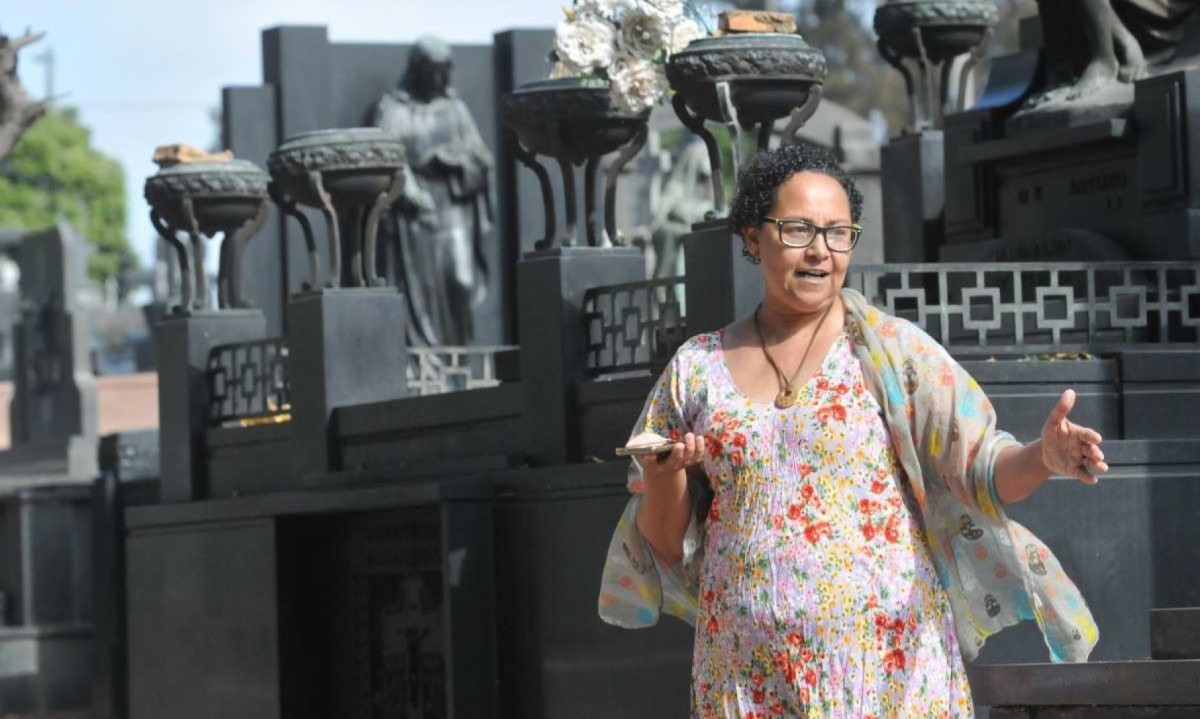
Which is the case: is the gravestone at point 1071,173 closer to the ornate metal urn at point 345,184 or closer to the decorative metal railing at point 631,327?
the decorative metal railing at point 631,327

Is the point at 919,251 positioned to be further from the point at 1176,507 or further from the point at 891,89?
the point at 891,89

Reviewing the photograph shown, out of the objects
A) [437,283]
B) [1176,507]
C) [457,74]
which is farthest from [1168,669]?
[457,74]

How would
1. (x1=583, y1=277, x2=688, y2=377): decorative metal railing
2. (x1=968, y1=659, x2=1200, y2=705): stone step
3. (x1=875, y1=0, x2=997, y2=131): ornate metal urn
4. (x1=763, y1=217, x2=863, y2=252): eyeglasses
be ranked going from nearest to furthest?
(x1=763, y1=217, x2=863, y2=252): eyeglasses
(x1=968, y1=659, x2=1200, y2=705): stone step
(x1=583, y1=277, x2=688, y2=377): decorative metal railing
(x1=875, y1=0, x2=997, y2=131): ornate metal urn

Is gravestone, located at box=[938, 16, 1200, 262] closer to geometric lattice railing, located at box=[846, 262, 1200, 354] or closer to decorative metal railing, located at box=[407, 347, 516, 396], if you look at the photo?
geometric lattice railing, located at box=[846, 262, 1200, 354]

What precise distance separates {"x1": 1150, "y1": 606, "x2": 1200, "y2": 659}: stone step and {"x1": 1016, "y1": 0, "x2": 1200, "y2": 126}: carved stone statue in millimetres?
4346

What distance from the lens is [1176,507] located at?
31.0 ft

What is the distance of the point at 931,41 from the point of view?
1269 centimetres

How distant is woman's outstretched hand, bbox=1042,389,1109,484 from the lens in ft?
18.6

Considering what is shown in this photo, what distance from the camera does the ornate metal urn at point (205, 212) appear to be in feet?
44.5

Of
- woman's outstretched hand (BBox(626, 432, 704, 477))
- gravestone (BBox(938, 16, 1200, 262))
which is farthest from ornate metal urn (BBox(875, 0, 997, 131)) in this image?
woman's outstretched hand (BBox(626, 432, 704, 477))

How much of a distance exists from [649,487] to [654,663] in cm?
376

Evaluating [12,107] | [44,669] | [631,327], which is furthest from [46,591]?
[631,327]

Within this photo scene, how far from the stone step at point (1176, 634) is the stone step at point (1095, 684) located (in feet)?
1.15

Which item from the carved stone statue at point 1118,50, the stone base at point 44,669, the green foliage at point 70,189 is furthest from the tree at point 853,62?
the carved stone statue at point 1118,50
